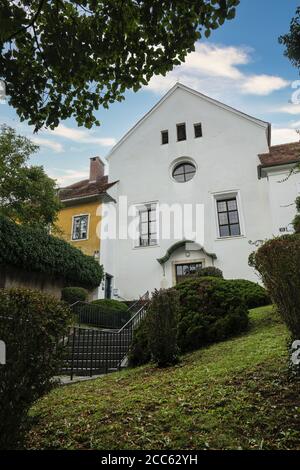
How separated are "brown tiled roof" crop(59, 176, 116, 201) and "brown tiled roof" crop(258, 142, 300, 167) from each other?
9533mm

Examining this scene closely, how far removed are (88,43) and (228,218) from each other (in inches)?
609

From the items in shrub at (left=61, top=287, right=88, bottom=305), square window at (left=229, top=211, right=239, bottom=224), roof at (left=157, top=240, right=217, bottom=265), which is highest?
square window at (left=229, top=211, right=239, bottom=224)

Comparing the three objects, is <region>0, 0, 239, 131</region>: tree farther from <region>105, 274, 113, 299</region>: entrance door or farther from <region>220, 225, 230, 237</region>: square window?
<region>105, 274, 113, 299</region>: entrance door

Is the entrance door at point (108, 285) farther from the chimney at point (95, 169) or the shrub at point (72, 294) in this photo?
the chimney at point (95, 169)

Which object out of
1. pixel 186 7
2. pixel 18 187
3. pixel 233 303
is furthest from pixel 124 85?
pixel 18 187

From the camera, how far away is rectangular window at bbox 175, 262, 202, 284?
60.4ft

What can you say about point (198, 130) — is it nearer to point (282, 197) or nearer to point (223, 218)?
point (223, 218)

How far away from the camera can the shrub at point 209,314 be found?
7.87 m

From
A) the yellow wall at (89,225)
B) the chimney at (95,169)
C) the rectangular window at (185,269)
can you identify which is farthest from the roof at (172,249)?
the chimney at (95,169)

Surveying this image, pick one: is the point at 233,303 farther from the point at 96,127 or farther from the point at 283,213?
the point at 283,213

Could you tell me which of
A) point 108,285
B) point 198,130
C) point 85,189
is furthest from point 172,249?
point 198,130

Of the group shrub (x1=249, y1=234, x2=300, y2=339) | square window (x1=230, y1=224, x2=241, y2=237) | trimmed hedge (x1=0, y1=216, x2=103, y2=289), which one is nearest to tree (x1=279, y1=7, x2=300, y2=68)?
shrub (x1=249, y1=234, x2=300, y2=339)

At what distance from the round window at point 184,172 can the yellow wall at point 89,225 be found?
17.4 feet
